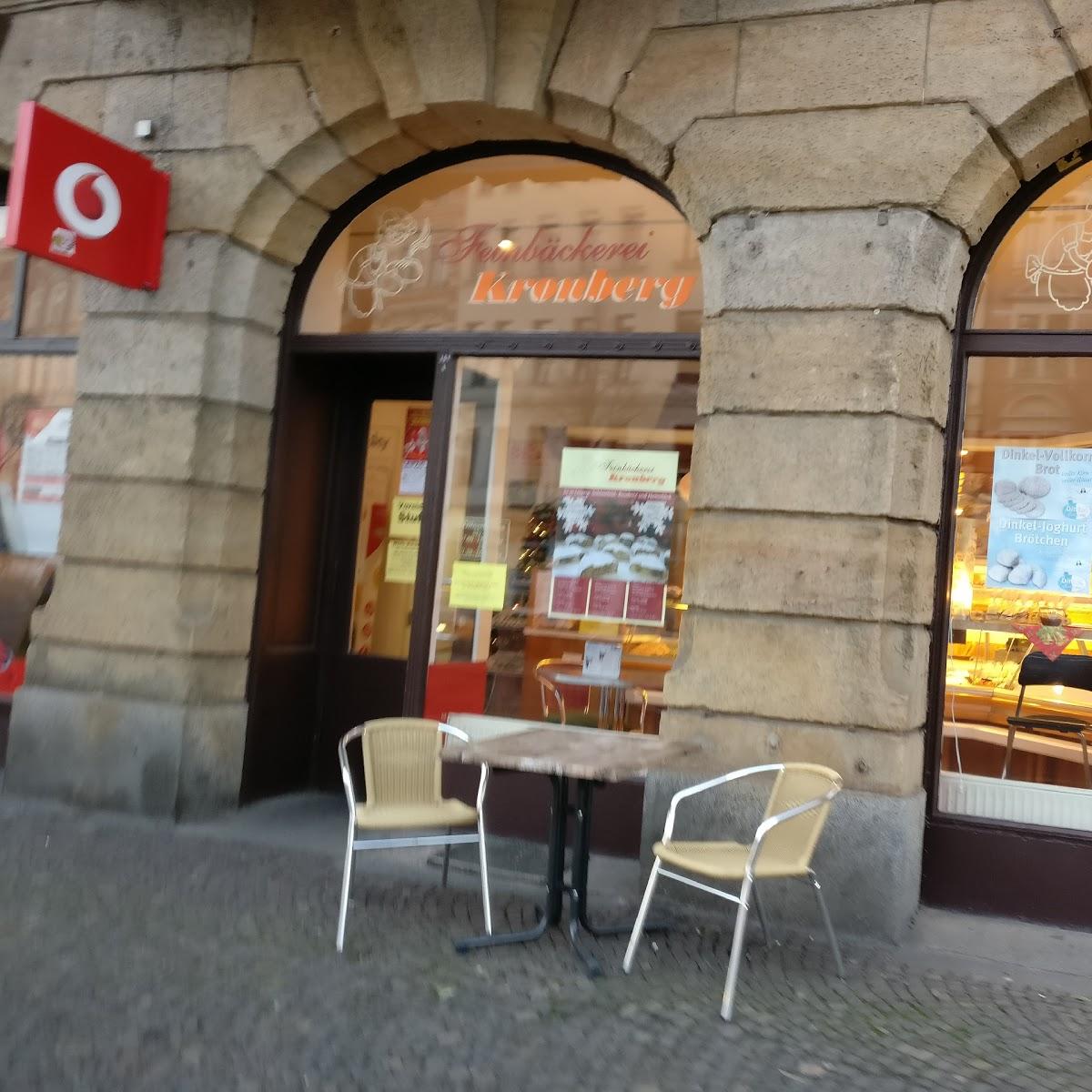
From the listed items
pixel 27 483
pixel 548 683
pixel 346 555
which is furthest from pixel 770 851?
pixel 27 483

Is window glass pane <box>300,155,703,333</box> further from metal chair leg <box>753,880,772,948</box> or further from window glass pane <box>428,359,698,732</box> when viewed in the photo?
metal chair leg <box>753,880,772,948</box>

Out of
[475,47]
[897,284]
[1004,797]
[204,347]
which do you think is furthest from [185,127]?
[1004,797]

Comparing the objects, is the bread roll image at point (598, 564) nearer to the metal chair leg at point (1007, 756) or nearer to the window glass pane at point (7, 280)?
the metal chair leg at point (1007, 756)

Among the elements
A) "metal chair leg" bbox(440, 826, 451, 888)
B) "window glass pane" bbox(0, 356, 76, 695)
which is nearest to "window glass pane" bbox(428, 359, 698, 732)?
"metal chair leg" bbox(440, 826, 451, 888)

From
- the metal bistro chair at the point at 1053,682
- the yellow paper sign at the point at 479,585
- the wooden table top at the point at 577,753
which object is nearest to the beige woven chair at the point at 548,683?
the yellow paper sign at the point at 479,585

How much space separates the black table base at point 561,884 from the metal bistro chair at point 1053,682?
235 centimetres

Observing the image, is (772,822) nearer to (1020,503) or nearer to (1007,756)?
(1007,756)

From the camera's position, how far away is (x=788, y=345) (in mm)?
5699

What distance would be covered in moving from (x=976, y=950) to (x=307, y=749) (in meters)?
4.44

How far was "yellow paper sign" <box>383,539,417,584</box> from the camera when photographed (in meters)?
7.68

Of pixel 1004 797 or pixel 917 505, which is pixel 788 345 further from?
pixel 1004 797

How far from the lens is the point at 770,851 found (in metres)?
4.62

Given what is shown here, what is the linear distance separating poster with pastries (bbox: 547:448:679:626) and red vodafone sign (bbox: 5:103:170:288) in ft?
9.31

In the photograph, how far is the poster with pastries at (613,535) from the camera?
664 cm
